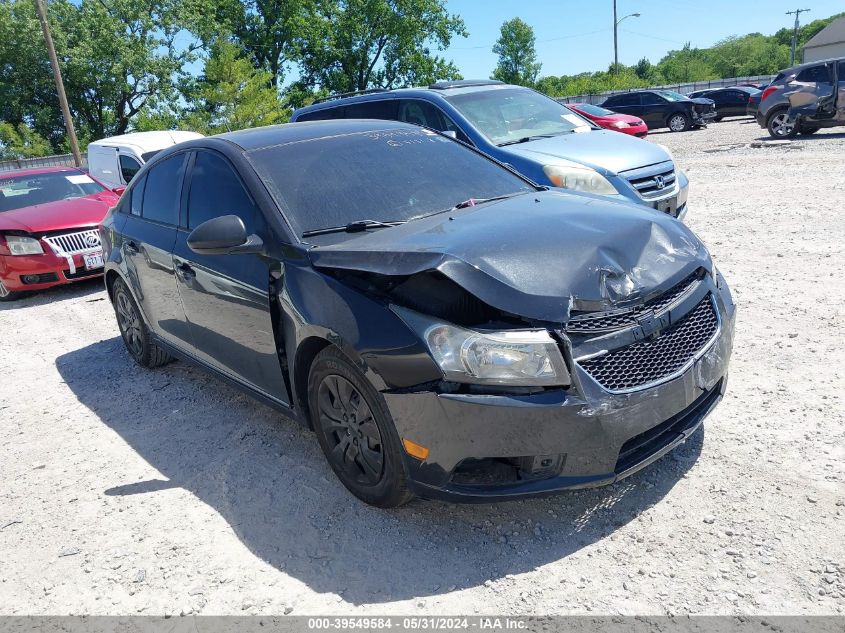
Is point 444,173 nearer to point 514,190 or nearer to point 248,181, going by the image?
point 514,190

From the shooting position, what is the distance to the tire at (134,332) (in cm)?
523

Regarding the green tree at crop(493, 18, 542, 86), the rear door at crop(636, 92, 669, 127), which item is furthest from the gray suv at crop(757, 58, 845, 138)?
the green tree at crop(493, 18, 542, 86)

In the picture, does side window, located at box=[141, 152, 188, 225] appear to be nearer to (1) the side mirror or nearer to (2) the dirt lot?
(1) the side mirror

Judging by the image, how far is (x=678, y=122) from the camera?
24.7 metres

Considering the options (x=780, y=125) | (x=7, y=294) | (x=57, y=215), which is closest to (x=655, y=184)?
(x=57, y=215)

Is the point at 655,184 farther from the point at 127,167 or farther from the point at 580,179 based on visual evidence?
the point at 127,167

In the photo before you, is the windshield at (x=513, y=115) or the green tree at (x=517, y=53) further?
the green tree at (x=517, y=53)

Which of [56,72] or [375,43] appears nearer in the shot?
[56,72]

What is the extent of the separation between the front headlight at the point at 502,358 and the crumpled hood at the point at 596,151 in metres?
4.56

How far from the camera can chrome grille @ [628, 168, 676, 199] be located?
22.7 ft

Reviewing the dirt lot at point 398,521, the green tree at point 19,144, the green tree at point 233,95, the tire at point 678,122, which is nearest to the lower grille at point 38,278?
the dirt lot at point 398,521

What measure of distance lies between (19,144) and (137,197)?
35.8 metres

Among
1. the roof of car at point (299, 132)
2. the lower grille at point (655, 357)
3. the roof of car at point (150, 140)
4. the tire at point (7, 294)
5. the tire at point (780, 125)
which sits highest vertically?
the roof of car at point (299, 132)

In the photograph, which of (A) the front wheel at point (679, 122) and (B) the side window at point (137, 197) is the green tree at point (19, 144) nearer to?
(A) the front wheel at point (679, 122)
